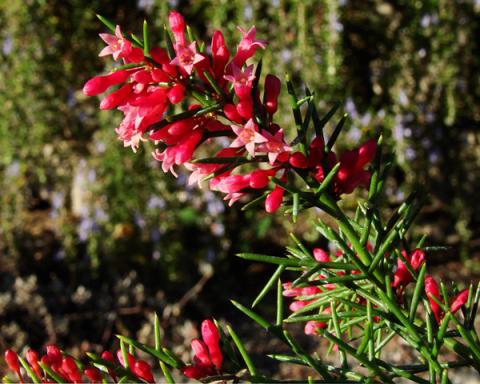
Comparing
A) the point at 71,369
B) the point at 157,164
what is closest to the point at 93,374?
the point at 71,369

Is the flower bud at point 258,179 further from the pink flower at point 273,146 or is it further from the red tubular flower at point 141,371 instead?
the red tubular flower at point 141,371

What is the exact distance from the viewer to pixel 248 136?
82 cm

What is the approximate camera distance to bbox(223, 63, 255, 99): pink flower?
32.0 inches

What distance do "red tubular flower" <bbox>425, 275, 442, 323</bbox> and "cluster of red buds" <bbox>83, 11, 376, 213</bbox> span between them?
0.56 ft

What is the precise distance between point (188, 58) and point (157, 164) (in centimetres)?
358

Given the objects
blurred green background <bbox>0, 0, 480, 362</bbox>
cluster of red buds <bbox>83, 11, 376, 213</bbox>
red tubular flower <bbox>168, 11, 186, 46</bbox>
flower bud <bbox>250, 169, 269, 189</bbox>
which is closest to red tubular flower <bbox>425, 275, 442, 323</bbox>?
cluster of red buds <bbox>83, 11, 376, 213</bbox>

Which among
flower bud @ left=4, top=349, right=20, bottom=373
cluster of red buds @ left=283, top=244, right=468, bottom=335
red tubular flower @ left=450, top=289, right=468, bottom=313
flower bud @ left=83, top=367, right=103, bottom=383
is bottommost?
red tubular flower @ left=450, top=289, right=468, bottom=313

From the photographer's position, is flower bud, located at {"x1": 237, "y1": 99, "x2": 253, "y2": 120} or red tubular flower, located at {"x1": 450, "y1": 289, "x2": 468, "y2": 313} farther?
red tubular flower, located at {"x1": 450, "y1": 289, "x2": 468, "y2": 313}

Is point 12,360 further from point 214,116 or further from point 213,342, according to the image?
point 214,116

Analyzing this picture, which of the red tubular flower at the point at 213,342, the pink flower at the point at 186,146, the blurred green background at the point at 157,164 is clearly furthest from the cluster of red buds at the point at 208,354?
the blurred green background at the point at 157,164

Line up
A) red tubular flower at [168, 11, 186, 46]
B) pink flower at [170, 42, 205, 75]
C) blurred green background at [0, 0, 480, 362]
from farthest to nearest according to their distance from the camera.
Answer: blurred green background at [0, 0, 480, 362] < red tubular flower at [168, 11, 186, 46] < pink flower at [170, 42, 205, 75]

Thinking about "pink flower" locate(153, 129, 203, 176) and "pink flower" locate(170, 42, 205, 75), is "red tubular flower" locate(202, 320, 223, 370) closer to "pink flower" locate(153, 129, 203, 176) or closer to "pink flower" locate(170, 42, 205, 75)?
"pink flower" locate(153, 129, 203, 176)

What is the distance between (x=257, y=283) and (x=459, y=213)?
150 centimetres

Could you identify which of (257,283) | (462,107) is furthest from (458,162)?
(257,283)
